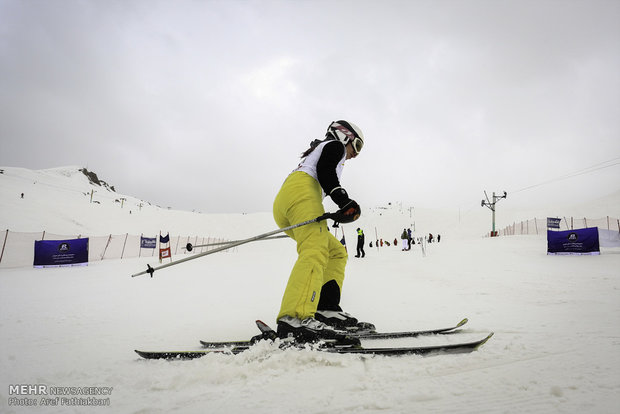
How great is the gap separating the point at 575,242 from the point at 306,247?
1447 centimetres

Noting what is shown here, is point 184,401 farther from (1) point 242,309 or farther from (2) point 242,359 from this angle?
(1) point 242,309

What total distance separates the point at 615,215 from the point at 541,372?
174ft

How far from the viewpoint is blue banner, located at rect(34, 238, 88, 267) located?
1316cm

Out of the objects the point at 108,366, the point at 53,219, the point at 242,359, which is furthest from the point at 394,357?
the point at 53,219

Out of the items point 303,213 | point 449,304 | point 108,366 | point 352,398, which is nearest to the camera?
point 352,398

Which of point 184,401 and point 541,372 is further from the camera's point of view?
point 541,372

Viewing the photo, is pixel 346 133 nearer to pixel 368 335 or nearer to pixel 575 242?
pixel 368 335

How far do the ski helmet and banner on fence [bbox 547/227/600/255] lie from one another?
13.5 m

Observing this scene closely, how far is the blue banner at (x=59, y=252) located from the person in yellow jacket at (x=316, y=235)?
15.5 m

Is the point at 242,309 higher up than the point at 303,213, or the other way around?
the point at 303,213

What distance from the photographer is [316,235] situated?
96.0 inches

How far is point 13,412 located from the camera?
1424 mm

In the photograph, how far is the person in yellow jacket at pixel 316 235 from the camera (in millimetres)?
2193

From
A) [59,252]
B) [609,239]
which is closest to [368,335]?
[59,252]
